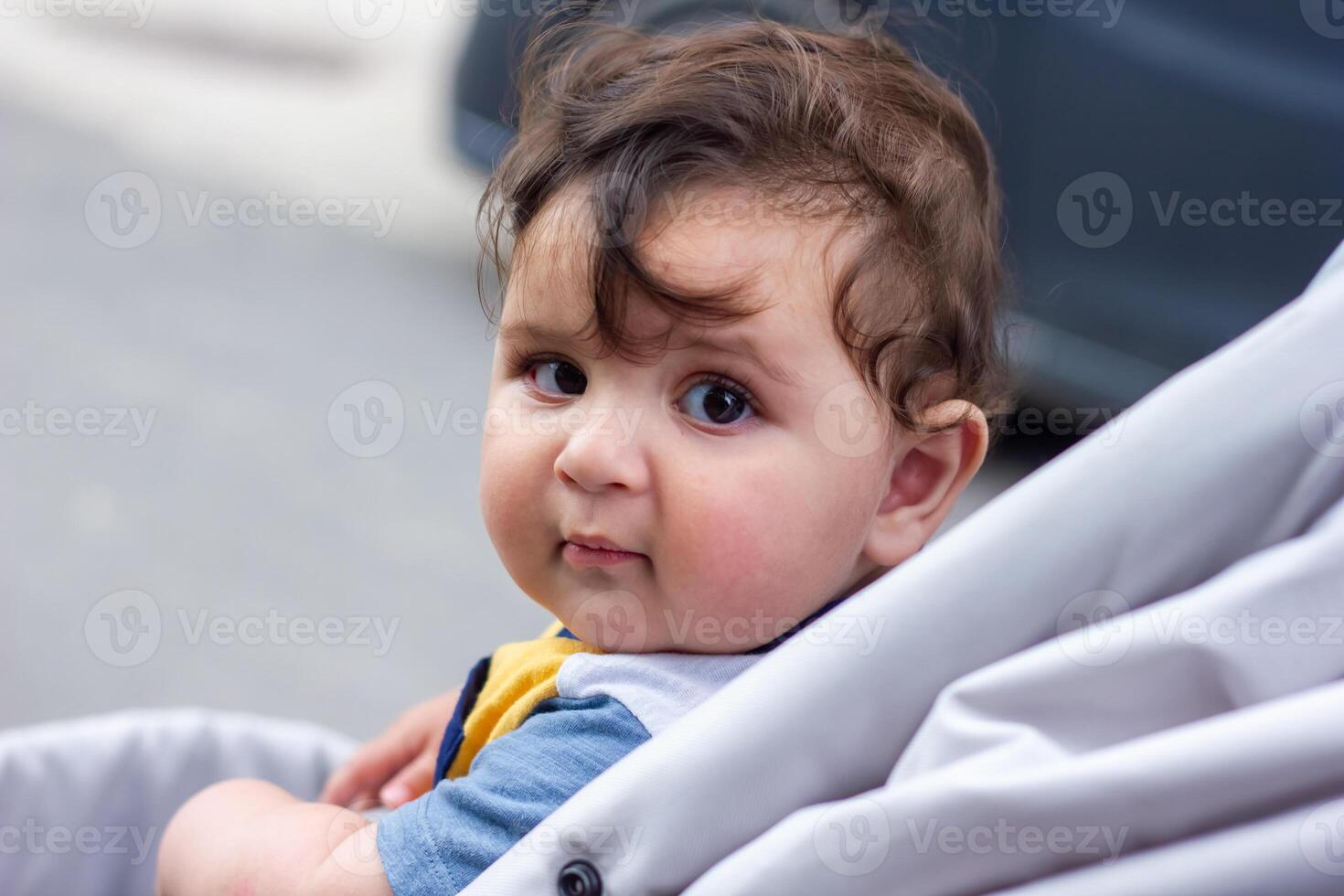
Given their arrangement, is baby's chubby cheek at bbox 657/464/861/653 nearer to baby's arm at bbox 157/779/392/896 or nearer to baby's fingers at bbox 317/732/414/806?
baby's arm at bbox 157/779/392/896

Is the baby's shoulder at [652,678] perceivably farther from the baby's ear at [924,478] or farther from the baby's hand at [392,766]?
the baby's hand at [392,766]

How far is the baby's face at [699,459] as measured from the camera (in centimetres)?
80

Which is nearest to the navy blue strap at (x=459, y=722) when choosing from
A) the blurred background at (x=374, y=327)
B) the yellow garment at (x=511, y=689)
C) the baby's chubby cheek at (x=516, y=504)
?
the yellow garment at (x=511, y=689)

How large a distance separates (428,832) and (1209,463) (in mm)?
452

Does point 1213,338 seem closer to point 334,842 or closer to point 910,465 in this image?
point 910,465

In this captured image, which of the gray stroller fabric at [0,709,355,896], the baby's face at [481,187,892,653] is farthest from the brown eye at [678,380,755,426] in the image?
the gray stroller fabric at [0,709,355,896]

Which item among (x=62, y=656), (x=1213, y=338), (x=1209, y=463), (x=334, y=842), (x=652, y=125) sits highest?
(x=652, y=125)

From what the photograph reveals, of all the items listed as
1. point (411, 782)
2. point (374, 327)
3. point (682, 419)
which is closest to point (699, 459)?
point (682, 419)

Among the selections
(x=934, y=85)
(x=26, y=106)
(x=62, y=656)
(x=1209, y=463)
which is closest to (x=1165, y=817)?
(x=1209, y=463)

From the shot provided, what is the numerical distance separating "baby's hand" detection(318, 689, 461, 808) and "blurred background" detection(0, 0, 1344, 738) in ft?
1.82

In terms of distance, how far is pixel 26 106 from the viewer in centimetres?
407

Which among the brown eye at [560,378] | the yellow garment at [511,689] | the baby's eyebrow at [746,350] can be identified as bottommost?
the yellow garment at [511,689]

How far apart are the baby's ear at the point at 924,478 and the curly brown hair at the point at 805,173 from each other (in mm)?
15

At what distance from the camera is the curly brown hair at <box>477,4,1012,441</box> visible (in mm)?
832
